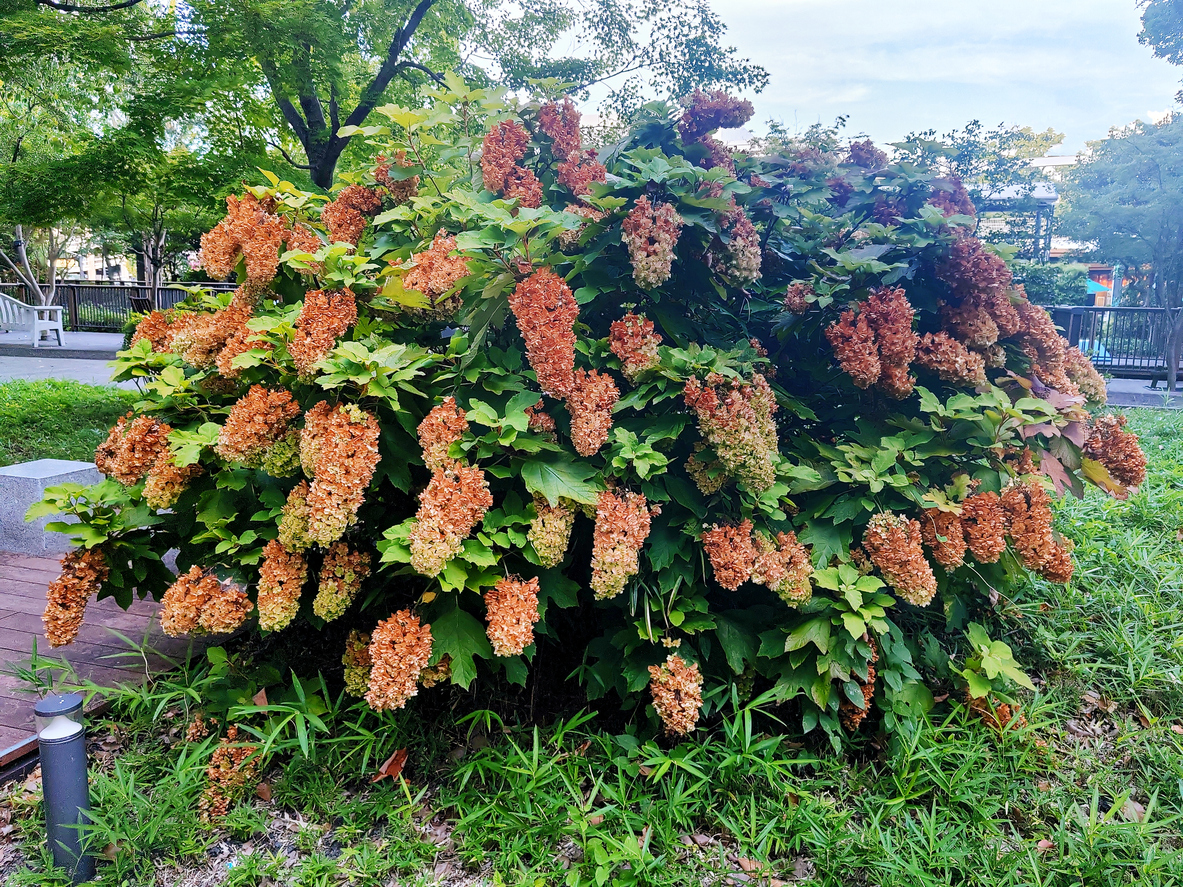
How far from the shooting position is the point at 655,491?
7.25ft

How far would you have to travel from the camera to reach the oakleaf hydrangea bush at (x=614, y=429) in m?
2.08

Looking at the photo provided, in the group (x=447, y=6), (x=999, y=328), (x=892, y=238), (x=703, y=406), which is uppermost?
(x=447, y=6)

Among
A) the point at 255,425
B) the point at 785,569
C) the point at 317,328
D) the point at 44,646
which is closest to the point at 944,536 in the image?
the point at 785,569

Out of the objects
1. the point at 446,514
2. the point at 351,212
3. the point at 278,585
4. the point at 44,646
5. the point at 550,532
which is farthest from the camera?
the point at 44,646

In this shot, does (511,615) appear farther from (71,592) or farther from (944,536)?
(71,592)

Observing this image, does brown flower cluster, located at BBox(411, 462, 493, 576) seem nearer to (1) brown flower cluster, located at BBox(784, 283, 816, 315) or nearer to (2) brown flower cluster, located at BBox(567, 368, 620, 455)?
(2) brown flower cluster, located at BBox(567, 368, 620, 455)

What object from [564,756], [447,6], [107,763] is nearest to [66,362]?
[447,6]

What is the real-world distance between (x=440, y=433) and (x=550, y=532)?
1.34 feet

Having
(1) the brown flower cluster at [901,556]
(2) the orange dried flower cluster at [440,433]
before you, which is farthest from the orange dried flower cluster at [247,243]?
(1) the brown flower cluster at [901,556]

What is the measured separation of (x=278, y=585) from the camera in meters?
2.17

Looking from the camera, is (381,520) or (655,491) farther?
(381,520)

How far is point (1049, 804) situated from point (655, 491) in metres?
1.50

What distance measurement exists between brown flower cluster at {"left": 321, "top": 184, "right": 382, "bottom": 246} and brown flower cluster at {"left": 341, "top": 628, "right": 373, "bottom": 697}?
1.39 m

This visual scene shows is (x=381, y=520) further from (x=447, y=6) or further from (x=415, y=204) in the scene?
(x=447, y=6)
